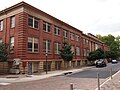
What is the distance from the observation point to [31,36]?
2906cm

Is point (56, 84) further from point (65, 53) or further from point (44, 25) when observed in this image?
point (65, 53)

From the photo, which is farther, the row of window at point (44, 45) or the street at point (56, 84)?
the row of window at point (44, 45)

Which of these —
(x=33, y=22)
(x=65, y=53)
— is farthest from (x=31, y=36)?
(x=65, y=53)

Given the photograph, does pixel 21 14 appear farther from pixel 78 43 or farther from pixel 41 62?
pixel 78 43

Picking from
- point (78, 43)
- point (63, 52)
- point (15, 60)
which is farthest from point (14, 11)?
point (78, 43)

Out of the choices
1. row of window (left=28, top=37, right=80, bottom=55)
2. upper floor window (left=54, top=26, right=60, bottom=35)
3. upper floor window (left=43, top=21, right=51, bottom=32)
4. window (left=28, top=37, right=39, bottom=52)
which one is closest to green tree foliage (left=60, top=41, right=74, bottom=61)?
row of window (left=28, top=37, right=80, bottom=55)

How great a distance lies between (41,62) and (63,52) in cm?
621

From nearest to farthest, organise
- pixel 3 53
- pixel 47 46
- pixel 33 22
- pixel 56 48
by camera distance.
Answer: pixel 3 53
pixel 33 22
pixel 47 46
pixel 56 48

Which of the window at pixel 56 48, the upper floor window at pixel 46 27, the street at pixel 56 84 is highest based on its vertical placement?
the upper floor window at pixel 46 27

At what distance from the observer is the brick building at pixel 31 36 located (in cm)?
2750

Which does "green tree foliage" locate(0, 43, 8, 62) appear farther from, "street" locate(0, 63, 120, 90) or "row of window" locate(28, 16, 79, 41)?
"street" locate(0, 63, 120, 90)

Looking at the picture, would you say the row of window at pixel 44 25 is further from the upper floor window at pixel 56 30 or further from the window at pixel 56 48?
the window at pixel 56 48

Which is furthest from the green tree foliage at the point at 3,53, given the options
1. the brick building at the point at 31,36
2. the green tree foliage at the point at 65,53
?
the green tree foliage at the point at 65,53

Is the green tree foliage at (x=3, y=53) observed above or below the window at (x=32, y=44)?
below
